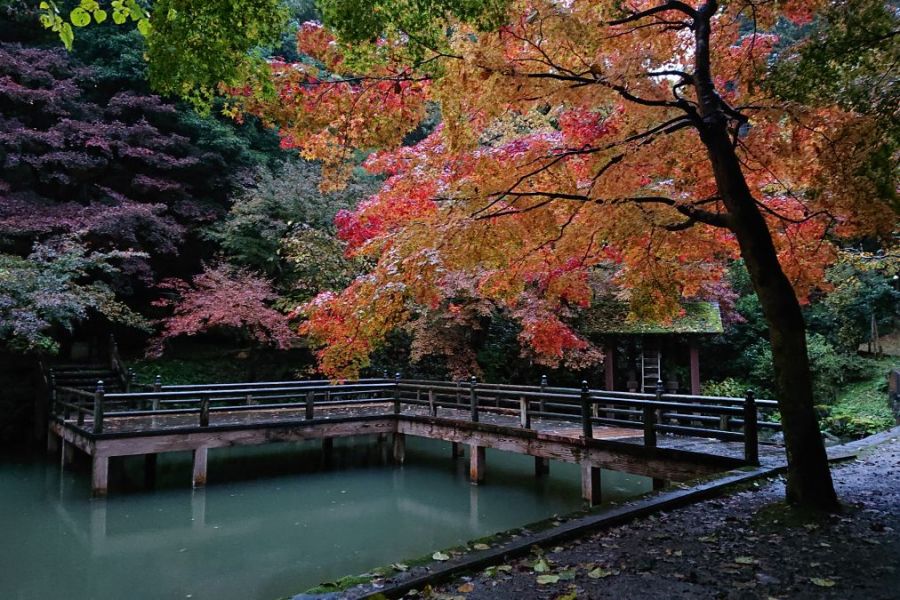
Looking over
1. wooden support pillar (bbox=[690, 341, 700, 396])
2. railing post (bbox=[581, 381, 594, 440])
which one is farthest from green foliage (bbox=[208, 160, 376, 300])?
wooden support pillar (bbox=[690, 341, 700, 396])

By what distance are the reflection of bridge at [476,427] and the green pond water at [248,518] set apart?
0.69 meters

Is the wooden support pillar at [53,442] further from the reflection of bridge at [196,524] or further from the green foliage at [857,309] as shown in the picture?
the green foliage at [857,309]

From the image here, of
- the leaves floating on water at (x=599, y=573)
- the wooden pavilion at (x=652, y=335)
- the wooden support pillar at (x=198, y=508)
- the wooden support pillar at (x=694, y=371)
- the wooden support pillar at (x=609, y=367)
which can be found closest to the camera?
the leaves floating on water at (x=599, y=573)

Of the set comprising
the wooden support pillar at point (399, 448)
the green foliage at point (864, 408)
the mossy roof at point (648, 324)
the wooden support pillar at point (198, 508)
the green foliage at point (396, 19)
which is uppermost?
the green foliage at point (396, 19)

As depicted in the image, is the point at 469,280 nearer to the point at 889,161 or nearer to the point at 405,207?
the point at 405,207

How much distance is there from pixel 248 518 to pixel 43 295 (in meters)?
6.67

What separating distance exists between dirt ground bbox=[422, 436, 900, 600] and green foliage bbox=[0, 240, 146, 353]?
1137 cm

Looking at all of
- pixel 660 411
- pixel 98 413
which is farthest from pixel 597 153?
pixel 98 413

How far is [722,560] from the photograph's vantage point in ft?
12.5

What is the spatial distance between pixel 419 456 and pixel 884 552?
10.9 meters

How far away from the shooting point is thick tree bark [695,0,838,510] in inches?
191

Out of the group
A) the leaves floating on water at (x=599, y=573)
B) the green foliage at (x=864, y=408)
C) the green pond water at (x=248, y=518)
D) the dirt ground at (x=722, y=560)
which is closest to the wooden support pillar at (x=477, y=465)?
the green pond water at (x=248, y=518)

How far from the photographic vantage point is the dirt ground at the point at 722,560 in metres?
3.31

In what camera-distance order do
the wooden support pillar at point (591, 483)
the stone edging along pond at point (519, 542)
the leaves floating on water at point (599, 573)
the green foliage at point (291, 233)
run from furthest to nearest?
the green foliage at point (291, 233), the wooden support pillar at point (591, 483), the leaves floating on water at point (599, 573), the stone edging along pond at point (519, 542)
